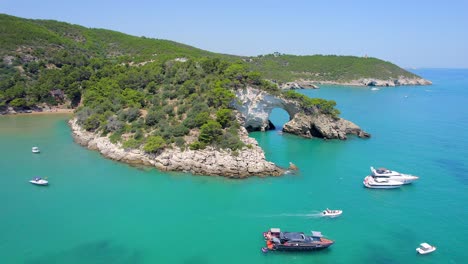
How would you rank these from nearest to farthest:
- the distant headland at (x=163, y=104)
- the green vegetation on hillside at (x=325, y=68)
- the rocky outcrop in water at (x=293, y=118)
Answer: the distant headland at (x=163, y=104) → the rocky outcrop in water at (x=293, y=118) → the green vegetation on hillside at (x=325, y=68)

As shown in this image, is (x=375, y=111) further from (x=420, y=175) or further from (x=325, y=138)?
(x=420, y=175)

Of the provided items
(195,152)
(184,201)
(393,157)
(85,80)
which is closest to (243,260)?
(184,201)

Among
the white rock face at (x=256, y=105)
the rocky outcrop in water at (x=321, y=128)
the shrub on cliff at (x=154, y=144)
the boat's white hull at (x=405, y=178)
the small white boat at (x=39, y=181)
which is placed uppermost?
the white rock face at (x=256, y=105)

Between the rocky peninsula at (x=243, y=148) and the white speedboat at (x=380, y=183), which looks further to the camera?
the rocky peninsula at (x=243, y=148)

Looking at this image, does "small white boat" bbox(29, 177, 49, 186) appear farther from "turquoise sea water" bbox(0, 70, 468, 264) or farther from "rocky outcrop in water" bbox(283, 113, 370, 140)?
"rocky outcrop in water" bbox(283, 113, 370, 140)

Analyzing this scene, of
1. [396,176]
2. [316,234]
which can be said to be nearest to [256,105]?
[396,176]

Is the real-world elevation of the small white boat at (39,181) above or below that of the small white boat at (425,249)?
below

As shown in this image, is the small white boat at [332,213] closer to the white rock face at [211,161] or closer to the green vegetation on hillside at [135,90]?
the white rock face at [211,161]

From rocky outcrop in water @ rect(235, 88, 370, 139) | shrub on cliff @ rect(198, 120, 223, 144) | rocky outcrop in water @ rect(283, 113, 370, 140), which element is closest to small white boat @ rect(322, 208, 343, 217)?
shrub on cliff @ rect(198, 120, 223, 144)

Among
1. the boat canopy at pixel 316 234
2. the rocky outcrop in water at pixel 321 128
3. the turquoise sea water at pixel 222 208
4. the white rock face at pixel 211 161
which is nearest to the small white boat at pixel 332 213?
the turquoise sea water at pixel 222 208
